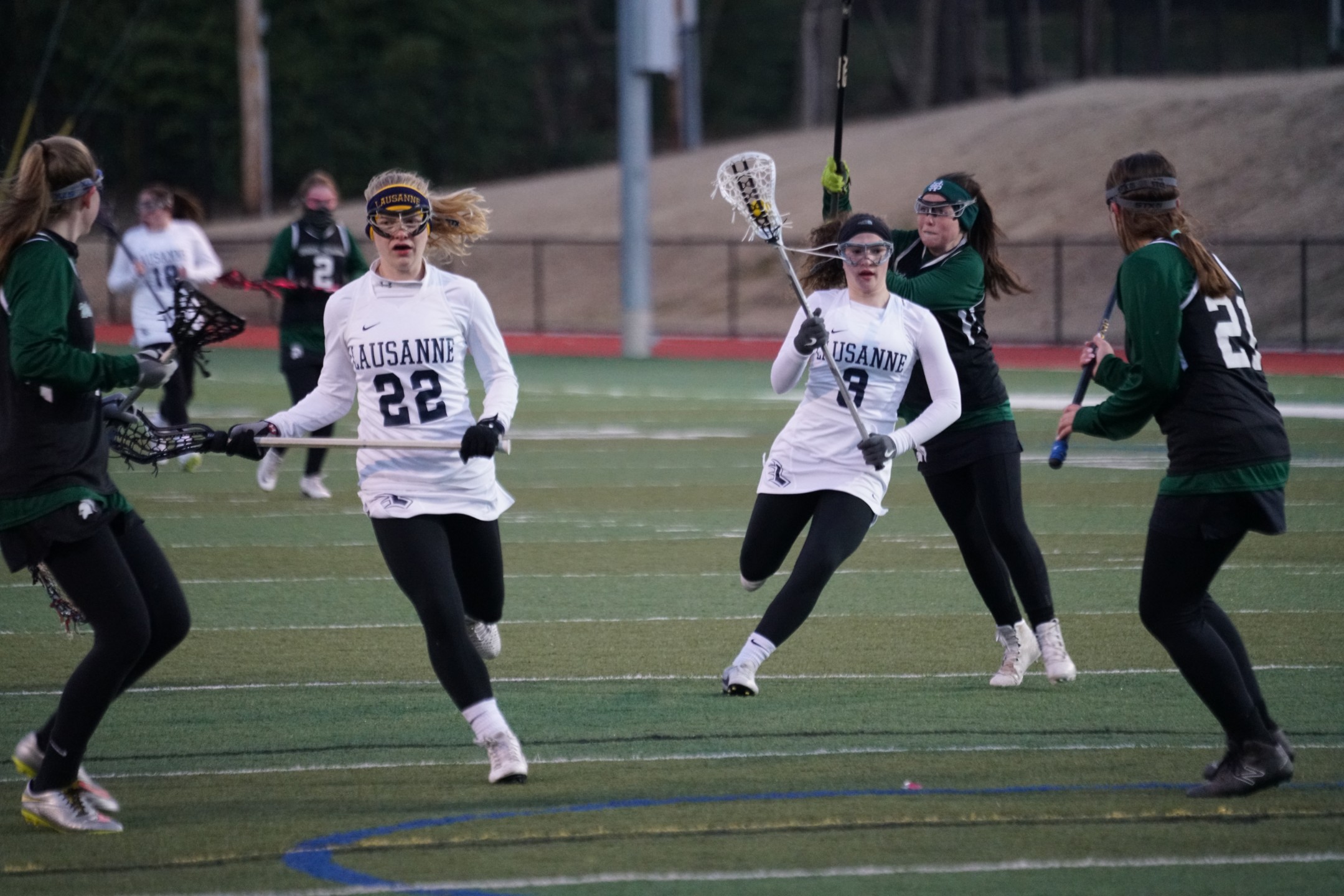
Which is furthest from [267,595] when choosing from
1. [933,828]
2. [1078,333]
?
[1078,333]

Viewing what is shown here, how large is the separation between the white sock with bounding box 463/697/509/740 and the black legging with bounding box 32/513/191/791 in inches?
36.8

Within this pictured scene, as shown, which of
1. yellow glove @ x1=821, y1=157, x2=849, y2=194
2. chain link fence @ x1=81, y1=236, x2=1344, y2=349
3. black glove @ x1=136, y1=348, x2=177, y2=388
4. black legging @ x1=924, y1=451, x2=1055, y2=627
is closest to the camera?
black glove @ x1=136, y1=348, x2=177, y2=388

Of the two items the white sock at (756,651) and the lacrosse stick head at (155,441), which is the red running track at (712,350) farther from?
the lacrosse stick head at (155,441)

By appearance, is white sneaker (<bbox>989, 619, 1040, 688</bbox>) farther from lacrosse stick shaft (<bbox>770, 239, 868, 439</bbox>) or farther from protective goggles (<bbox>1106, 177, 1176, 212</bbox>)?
protective goggles (<bbox>1106, 177, 1176, 212</bbox>)

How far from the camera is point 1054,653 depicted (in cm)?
748

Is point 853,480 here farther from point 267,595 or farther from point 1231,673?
point 267,595

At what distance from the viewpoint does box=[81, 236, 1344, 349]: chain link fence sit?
97.5 ft

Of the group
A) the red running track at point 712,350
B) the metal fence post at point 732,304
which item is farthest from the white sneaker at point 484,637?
the metal fence post at point 732,304

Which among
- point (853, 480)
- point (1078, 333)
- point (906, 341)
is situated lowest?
point (1078, 333)

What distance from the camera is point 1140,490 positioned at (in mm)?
13578

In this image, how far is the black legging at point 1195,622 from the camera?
223 inches

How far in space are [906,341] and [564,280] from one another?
3435cm

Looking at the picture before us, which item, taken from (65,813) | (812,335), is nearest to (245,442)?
(65,813)

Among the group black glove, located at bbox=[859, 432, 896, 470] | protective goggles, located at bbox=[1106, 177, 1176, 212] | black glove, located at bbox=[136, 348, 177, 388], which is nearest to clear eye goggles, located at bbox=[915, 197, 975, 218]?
black glove, located at bbox=[859, 432, 896, 470]
